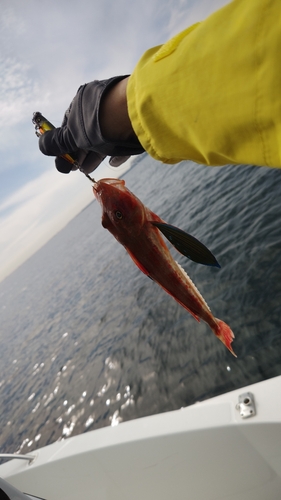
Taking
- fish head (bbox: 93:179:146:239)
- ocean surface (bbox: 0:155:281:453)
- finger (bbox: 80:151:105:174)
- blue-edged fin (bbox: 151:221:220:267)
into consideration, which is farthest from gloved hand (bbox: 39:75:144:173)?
ocean surface (bbox: 0:155:281:453)

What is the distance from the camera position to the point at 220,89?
0.97m

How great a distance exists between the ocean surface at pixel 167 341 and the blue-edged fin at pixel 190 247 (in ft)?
15.8

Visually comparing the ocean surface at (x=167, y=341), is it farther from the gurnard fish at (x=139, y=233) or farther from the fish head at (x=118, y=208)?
the fish head at (x=118, y=208)

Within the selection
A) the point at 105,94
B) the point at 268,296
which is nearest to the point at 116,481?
the point at 105,94

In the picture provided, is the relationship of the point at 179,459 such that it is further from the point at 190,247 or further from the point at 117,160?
the point at 117,160

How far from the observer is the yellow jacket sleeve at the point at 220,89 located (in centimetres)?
88

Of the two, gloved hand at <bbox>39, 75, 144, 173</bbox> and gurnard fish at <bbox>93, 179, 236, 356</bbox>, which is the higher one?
gloved hand at <bbox>39, 75, 144, 173</bbox>

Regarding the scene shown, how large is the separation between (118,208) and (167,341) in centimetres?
673

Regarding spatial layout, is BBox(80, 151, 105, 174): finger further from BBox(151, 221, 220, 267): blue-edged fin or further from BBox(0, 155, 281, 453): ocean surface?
BBox(0, 155, 281, 453): ocean surface

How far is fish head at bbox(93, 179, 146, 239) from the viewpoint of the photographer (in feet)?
7.68

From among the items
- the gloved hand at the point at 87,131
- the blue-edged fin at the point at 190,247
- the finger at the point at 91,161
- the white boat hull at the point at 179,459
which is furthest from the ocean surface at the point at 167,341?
the gloved hand at the point at 87,131

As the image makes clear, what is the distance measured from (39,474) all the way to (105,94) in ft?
15.0

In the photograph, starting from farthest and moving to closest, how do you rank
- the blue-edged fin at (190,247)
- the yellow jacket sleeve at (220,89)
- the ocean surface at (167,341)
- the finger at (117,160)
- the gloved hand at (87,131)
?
the ocean surface at (167,341)
the finger at (117,160)
the blue-edged fin at (190,247)
the gloved hand at (87,131)
the yellow jacket sleeve at (220,89)

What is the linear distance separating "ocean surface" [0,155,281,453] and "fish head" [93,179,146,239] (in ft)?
15.8
